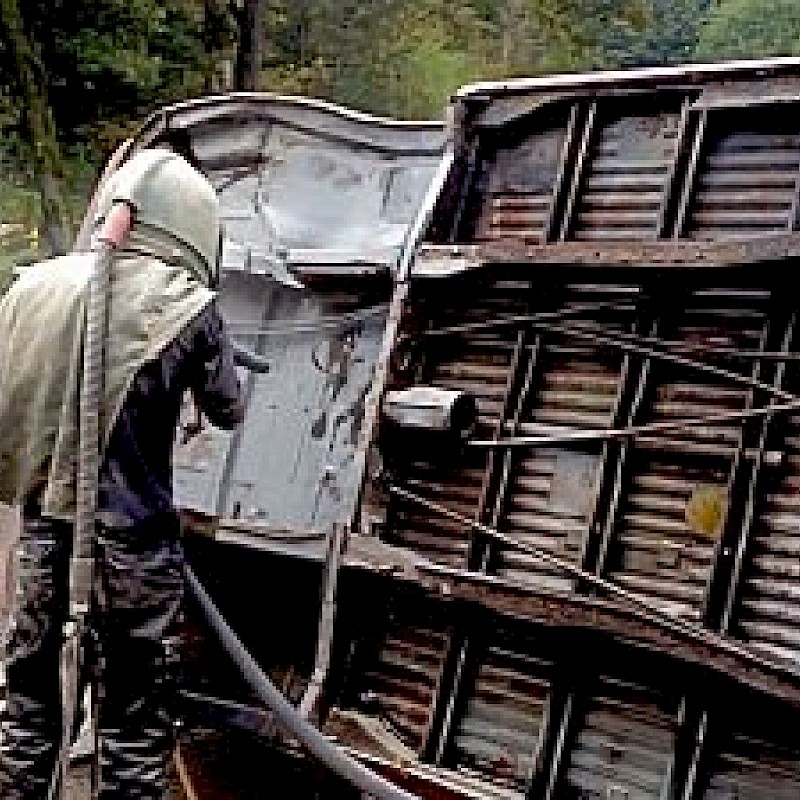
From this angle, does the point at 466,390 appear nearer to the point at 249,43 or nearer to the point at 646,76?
the point at 646,76

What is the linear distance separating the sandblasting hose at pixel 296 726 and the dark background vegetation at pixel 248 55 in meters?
8.71

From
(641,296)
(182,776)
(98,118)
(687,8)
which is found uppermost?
(687,8)

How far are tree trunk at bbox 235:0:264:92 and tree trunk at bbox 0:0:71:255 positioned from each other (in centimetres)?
291

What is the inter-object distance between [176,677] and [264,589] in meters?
1.41

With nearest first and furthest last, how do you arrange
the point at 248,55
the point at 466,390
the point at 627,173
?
the point at 627,173, the point at 466,390, the point at 248,55

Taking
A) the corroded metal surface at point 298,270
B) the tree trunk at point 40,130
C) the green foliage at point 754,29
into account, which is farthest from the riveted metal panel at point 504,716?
the green foliage at point 754,29

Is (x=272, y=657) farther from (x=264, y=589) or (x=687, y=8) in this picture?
(x=687, y=8)

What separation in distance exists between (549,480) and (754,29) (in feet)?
98.8

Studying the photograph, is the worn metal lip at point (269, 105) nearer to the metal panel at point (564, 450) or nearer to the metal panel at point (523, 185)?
the metal panel at point (523, 185)

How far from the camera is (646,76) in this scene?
4.11m

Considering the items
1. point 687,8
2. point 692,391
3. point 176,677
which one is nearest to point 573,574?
point 692,391

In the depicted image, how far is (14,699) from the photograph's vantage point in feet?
11.5

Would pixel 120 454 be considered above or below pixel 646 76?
below

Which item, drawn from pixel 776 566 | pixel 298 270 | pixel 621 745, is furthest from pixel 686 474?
pixel 298 270
